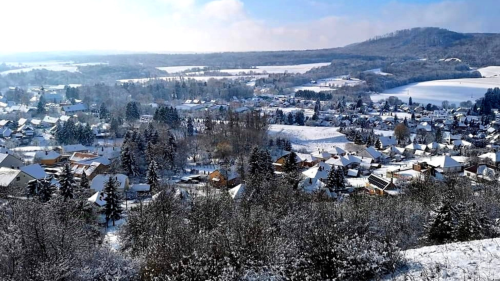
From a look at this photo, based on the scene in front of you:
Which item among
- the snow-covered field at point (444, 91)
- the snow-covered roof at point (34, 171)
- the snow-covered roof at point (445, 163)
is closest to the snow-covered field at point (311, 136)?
the snow-covered roof at point (445, 163)

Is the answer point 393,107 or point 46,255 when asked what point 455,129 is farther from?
point 46,255

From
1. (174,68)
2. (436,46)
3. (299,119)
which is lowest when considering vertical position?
(299,119)

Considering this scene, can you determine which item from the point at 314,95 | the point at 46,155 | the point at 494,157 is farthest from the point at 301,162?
the point at 314,95

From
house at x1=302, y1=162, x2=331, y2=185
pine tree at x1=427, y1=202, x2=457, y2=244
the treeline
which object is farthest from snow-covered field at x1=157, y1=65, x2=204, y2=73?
pine tree at x1=427, y1=202, x2=457, y2=244

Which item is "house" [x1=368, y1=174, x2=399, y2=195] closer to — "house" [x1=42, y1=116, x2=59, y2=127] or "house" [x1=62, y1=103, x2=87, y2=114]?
"house" [x1=42, y1=116, x2=59, y2=127]

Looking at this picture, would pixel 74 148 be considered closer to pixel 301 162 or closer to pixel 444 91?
pixel 301 162

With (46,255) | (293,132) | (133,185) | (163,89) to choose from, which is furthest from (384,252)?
(163,89)

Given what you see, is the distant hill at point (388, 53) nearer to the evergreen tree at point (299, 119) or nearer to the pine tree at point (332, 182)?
the evergreen tree at point (299, 119)
